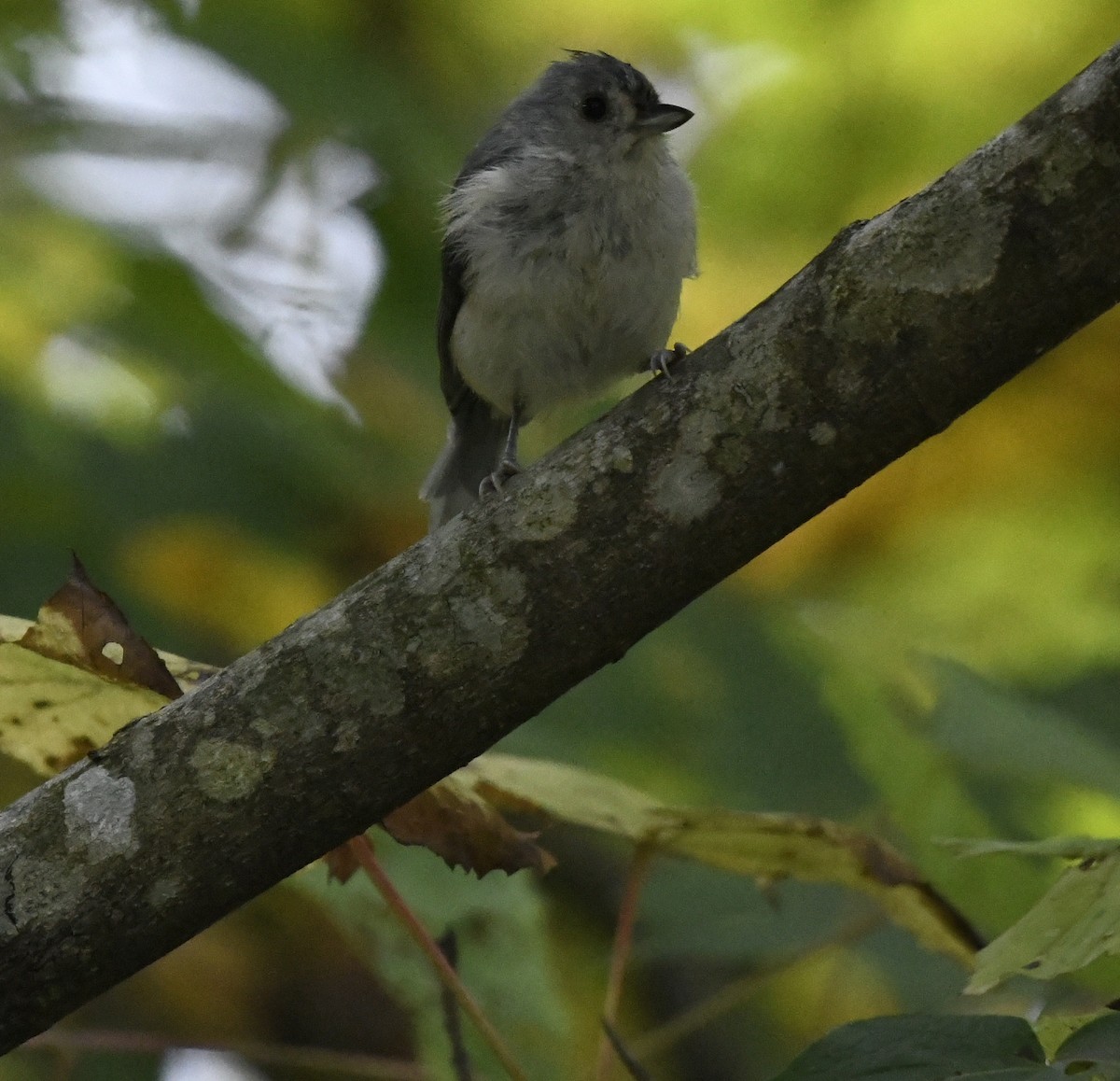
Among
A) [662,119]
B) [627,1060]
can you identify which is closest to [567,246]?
[662,119]

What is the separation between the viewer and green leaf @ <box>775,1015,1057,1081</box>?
1.31 m

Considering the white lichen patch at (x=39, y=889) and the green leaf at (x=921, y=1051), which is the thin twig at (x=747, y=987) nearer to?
the green leaf at (x=921, y=1051)

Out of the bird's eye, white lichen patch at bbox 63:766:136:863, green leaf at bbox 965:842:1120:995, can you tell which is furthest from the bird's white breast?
green leaf at bbox 965:842:1120:995

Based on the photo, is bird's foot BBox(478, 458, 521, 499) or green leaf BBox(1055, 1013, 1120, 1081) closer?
green leaf BBox(1055, 1013, 1120, 1081)

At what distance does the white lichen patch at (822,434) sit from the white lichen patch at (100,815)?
2.66ft

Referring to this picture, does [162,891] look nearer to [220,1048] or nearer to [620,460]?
[220,1048]

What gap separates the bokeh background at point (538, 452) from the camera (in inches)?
96.5

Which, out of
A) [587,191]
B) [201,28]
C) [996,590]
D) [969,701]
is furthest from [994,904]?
[201,28]

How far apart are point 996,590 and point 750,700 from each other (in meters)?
0.85

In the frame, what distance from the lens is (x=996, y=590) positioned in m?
3.19

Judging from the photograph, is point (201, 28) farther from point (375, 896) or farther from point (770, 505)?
point (770, 505)

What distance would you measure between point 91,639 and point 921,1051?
0.95 meters

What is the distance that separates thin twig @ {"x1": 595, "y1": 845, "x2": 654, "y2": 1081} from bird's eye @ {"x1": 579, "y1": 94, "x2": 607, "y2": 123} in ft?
5.96

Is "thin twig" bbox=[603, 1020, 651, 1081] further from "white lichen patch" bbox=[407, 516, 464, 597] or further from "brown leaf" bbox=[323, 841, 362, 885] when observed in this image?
"white lichen patch" bbox=[407, 516, 464, 597]
